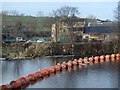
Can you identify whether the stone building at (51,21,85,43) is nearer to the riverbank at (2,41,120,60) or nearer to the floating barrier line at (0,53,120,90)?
the riverbank at (2,41,120,60)

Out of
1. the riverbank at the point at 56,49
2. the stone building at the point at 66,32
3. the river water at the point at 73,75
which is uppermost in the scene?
the stone building at the point at 66,32

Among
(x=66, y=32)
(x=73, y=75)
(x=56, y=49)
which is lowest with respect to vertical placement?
(x=73, y=75)

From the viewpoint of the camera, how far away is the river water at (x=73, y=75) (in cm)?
632

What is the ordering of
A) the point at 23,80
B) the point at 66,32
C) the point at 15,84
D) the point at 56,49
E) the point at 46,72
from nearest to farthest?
1. the point at 15,84
2. the point at 23,80
3. the point at 46,72
4. the point at 56,49
5. the point at 66,32

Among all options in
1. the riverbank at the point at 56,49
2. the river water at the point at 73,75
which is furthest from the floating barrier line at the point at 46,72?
the riverbank at the point at 56,49

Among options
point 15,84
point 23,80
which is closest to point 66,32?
point 23,80

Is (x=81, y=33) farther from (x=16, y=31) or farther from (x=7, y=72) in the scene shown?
(x=7, y=72)

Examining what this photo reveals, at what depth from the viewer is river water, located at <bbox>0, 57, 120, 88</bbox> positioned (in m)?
6.32

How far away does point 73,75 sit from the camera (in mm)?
7438

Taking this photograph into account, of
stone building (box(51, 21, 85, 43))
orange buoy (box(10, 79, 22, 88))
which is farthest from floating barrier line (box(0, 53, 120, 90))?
stone building (box(51, 21, 85, 43))

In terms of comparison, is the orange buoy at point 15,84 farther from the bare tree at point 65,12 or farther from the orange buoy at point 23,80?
the bare tree at point 65,12

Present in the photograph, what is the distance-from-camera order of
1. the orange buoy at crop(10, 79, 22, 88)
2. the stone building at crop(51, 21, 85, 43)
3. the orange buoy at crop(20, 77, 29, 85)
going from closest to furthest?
the orange buoy at crop(10, 79, 22, 88) → the orange buoy at crop(20, 77, 29, 85) → the stone building at crop(51, 21, 85, 43)

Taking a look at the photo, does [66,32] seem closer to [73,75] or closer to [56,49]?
[56,49]

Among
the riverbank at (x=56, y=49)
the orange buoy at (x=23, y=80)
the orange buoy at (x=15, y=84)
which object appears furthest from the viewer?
the riverbank at (x=56, y=49)
